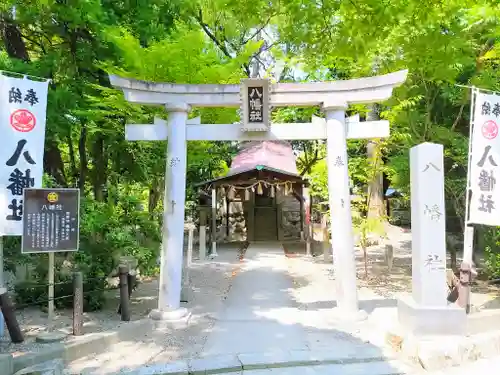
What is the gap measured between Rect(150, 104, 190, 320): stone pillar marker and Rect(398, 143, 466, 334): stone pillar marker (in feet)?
12.1

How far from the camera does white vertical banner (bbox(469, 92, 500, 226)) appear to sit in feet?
24.4

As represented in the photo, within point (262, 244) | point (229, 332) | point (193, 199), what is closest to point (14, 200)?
point (229, 332)

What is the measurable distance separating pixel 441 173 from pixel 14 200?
6.18 meters

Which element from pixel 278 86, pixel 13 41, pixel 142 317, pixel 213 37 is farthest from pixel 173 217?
pixel 213 37

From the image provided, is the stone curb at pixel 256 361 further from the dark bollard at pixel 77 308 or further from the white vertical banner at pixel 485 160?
the white vertical banner at pixel 485 160

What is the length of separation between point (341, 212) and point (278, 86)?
2491 mm

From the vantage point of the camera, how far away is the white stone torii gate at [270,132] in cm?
747

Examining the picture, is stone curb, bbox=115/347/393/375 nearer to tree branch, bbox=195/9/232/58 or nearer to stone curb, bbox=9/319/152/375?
stone curb, bbox=9/319/152/375

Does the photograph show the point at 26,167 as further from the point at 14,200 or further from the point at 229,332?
the point at 229,332

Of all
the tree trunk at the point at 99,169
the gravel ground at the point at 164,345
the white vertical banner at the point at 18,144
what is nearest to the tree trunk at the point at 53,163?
the tree trunk at the point at 99,169

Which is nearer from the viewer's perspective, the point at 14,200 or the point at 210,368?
the point at 210,368

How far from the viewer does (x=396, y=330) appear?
615 cm

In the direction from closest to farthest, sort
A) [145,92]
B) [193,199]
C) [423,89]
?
[145,92]
[423,89]
[193,199]

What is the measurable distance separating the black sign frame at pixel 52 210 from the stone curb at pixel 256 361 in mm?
2334
